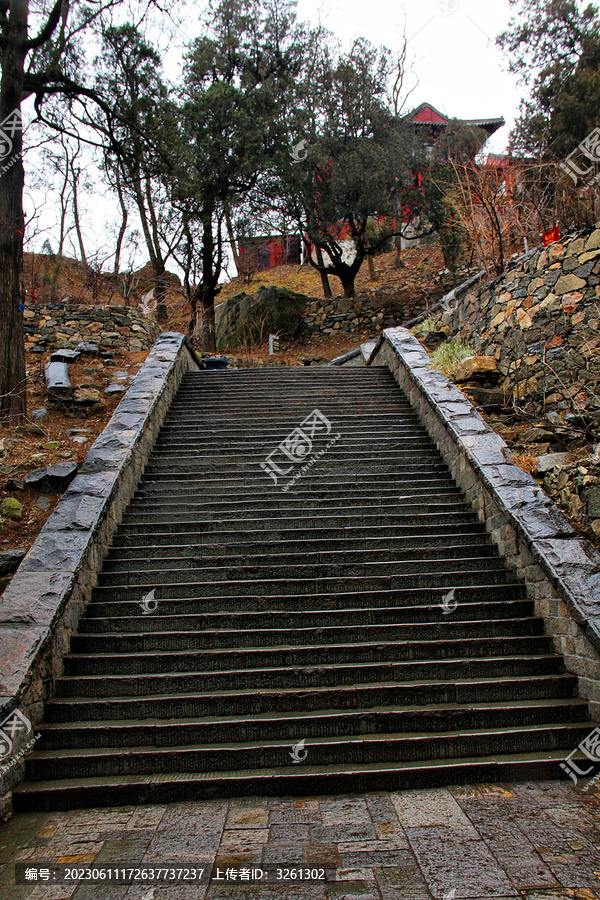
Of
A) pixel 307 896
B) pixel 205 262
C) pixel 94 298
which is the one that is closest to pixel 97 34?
pixel 94 298

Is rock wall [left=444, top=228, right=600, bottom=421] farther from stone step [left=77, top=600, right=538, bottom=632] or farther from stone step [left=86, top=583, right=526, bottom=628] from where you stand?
stone step [left=86, top=583, right=526, bottom=628]

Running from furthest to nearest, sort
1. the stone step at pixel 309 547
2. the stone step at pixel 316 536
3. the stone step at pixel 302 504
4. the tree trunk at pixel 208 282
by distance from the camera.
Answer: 1. the tree trunk at pixel 208 282
2. the stone step at pixel 302 504
3. the stone step at pixel 316 536
4. the stone step at pixel 309 547

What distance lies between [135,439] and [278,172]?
486 inches

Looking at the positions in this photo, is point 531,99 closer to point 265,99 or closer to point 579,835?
point 265,99

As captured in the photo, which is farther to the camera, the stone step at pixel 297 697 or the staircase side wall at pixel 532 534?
the staircase side wall at pixel 532 534

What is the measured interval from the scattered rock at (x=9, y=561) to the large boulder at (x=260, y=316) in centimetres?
1293

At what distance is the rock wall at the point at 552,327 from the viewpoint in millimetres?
6402

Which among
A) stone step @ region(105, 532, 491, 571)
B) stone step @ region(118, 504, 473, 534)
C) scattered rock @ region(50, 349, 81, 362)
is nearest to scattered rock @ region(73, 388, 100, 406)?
scattered rock @ region(50, 349, 81, 362)

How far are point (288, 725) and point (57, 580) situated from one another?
186 centimetres

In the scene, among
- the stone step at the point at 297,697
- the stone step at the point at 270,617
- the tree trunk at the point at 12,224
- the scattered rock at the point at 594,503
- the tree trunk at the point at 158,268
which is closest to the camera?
the stone step at the point at 297,697

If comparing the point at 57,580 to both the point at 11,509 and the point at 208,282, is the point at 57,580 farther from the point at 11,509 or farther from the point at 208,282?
the point at 208,282

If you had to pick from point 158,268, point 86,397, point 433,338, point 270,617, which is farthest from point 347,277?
point 270,617

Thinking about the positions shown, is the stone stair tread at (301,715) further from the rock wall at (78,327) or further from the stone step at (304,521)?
the rock wall at (78,327)

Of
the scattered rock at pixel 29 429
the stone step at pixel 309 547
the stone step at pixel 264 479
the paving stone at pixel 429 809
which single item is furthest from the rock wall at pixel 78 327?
the paving stone at pixel 429 809
